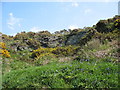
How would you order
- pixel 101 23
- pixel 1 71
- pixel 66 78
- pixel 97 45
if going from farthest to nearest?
1. pixel 101 23
2. pixel 97 45
3. pixel 1 71
4. pixel 66 78

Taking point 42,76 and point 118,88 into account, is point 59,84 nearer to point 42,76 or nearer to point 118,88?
point 42,76

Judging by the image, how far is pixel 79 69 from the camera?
23.1 ft

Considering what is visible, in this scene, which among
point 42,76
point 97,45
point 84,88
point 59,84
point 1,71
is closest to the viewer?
point 84,88

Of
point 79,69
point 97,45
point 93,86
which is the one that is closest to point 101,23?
point 97,45

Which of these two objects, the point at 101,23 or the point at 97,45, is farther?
the point at 101,23

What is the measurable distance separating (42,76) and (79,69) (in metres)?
2.13


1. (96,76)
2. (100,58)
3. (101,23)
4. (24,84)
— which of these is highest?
(101,23)

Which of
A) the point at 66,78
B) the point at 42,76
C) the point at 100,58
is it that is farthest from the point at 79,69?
the point at 100,58

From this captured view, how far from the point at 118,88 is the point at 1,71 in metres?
9.40

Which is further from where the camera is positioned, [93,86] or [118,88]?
[93,86]

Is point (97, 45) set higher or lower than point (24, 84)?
higher

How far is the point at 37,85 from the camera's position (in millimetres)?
6242

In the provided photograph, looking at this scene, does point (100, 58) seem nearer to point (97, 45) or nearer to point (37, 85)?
point (97, 45)

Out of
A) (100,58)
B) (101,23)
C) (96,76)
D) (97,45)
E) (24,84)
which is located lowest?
(24,84)
